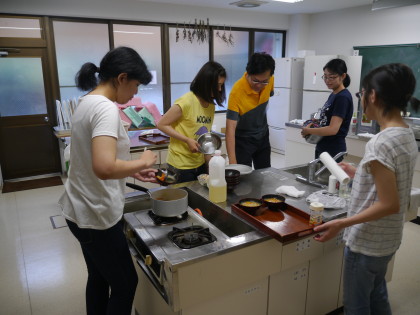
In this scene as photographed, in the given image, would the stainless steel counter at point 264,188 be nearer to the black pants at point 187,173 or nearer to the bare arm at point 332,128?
the black pants at point 187,173

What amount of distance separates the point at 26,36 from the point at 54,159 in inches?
62.3

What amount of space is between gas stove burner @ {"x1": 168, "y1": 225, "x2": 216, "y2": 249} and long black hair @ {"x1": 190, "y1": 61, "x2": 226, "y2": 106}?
0.84 m

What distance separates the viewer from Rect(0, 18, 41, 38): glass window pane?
405 cm

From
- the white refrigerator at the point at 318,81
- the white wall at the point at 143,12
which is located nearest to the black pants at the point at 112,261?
the white wall at the point at 143,12

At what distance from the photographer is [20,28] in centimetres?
413

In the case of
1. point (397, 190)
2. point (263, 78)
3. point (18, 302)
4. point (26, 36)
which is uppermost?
point (26, 36)

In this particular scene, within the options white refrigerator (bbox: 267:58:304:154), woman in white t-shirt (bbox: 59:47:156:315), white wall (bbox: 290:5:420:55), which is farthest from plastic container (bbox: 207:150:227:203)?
white wall (bbox: 290:5:420:55)

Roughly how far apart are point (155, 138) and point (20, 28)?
2321 millimetres

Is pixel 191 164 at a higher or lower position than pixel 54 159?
higher

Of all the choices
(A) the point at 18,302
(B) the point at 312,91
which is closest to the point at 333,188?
(A) the point at 18,302

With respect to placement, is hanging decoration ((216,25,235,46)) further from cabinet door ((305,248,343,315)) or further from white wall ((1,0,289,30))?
cabinet door ((305,248,343,315))

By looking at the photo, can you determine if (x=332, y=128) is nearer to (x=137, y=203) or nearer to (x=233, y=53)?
(x=137, y=203)

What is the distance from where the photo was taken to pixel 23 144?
4414 millimetres

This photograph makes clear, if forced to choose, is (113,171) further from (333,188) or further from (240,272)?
(333,188)
